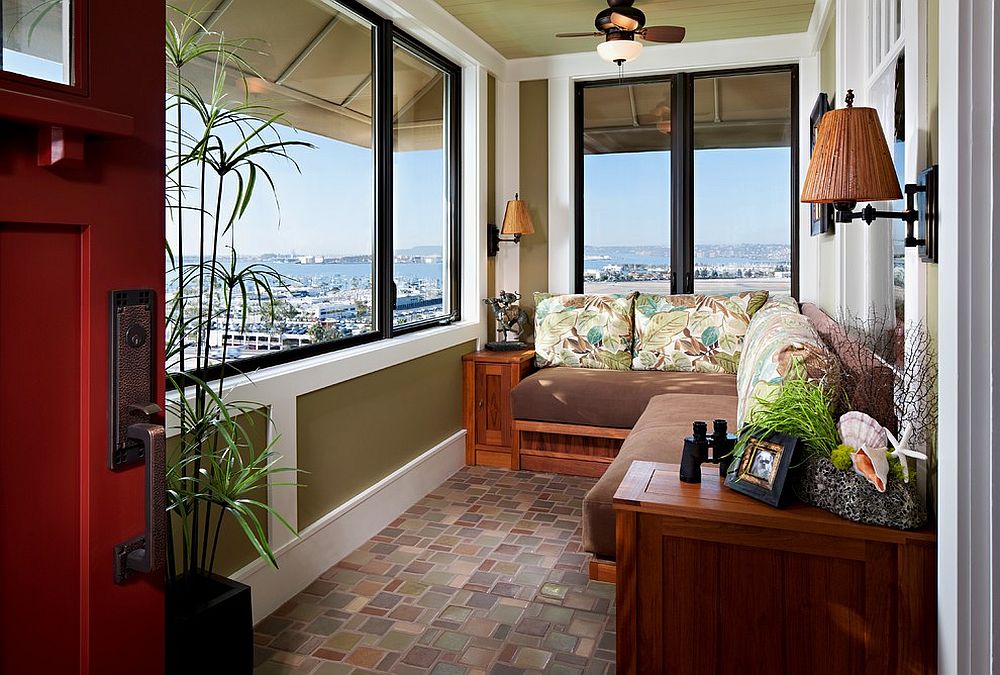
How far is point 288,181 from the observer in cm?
311

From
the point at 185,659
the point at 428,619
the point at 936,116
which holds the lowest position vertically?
the point at 428,619

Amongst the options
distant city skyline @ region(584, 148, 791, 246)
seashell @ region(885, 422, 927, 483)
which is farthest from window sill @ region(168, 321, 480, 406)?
seashell @ region(885, 422, 927, 483)

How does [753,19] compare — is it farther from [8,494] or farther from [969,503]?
[8,494]

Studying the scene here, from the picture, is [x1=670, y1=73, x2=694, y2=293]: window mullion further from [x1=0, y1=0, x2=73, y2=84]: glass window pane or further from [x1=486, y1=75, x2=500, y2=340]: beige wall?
[x1=0, y1=0, x2=73, y2=84]: glass window pane

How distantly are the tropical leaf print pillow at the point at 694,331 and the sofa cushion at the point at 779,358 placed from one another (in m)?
1.31

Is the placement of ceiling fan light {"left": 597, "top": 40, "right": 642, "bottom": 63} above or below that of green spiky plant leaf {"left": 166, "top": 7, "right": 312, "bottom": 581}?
above

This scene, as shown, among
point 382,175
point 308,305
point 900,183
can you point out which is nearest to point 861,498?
point 900,183

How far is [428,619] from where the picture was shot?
109 inches

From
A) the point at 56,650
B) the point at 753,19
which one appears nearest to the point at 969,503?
the point at 56,650

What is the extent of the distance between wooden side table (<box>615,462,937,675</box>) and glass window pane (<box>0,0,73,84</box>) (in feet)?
5.08

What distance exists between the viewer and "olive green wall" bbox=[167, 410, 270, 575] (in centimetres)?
262

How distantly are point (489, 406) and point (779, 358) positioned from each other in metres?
2.57

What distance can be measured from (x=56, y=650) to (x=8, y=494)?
0.26 metres

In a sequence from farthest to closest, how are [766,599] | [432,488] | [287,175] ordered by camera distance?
1. [432,488]
2. [287,175]
3. [766,599]
